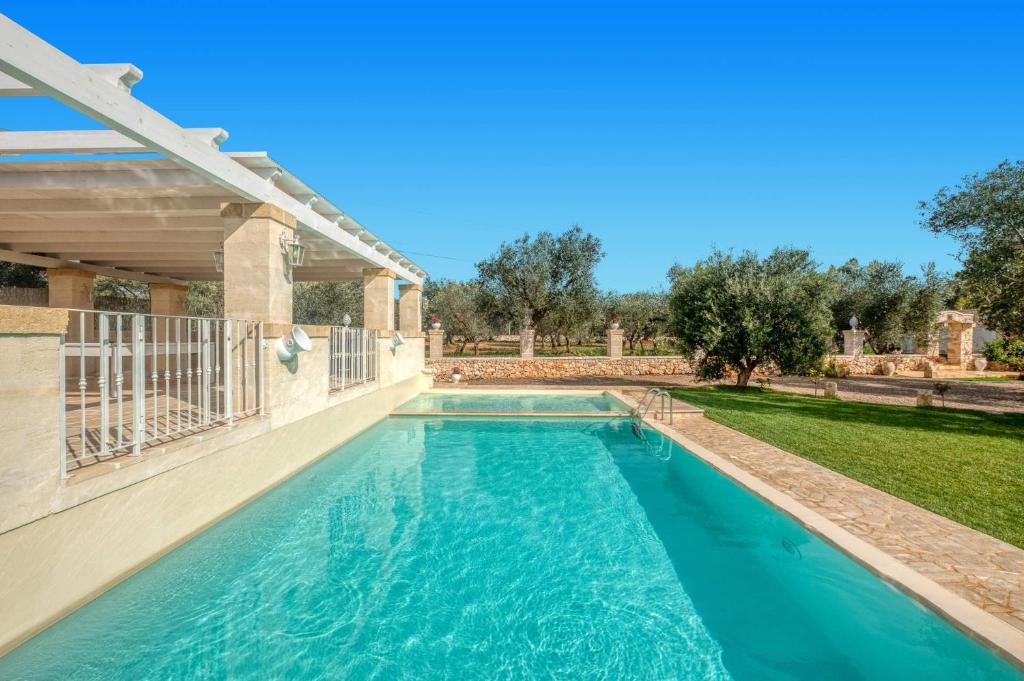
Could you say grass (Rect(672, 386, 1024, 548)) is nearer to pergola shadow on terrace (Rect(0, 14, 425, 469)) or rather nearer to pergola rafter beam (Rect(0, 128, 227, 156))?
pergola shadow on terrace (Rect(0, 14, 425, 469))

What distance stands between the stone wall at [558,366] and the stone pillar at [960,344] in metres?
16.3

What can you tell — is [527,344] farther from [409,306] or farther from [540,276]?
[409,306]

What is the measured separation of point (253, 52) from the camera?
55.8 feet

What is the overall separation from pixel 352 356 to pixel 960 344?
103 feet

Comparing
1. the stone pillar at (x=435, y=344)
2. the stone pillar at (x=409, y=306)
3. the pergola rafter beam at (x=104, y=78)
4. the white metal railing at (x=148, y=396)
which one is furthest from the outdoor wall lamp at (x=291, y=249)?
the stone pillar at (x=435, y=344)

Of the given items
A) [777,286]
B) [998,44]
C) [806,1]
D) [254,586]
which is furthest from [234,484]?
[998,44]

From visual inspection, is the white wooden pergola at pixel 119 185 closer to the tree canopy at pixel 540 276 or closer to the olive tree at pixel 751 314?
the olive tree at pixel 751 314

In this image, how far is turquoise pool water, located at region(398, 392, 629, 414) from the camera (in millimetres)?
12328

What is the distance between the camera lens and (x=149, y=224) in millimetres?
7555

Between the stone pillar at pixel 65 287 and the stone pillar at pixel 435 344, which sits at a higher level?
the stone pillar at pixel 65 287

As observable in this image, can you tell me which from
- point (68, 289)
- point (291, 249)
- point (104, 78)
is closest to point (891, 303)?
point (291, 249)

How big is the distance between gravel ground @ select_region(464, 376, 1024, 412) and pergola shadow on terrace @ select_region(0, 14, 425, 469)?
9874mm

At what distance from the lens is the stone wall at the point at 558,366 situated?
21.5 meters

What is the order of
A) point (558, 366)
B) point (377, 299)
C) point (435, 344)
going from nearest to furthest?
point (377, 299), point (435, 344), point (558, 366)
